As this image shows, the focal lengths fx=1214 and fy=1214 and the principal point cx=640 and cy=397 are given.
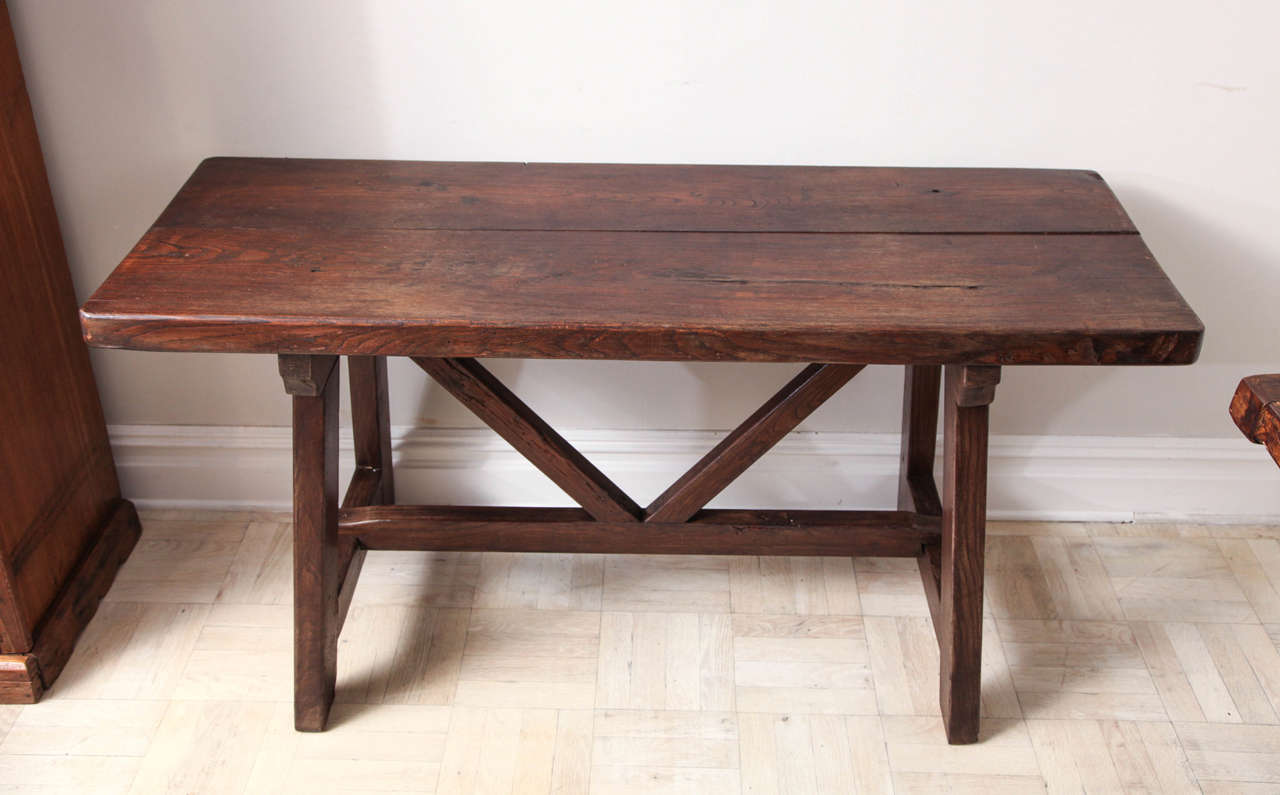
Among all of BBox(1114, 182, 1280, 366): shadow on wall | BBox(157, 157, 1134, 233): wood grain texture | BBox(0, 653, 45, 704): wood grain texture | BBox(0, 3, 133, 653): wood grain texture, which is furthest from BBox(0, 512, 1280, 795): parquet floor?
BBox(157, 157, 1134, 233): wood grain texture

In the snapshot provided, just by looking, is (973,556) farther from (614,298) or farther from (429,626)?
(429,626)

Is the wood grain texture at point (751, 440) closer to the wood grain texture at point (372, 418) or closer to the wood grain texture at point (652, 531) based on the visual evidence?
the wood grain texture at point (652, 531)

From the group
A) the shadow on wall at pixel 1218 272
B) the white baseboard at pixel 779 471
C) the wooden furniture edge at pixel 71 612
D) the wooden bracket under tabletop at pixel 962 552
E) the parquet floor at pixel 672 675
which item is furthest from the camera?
the white baseboard at pixel 779 471

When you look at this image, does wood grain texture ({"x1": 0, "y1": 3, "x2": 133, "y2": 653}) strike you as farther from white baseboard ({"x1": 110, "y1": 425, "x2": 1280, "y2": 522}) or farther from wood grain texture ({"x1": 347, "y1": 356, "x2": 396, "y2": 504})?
wood grain texture ({"x1": 347, "y1": 356, "x2": 396, "y2": 504})

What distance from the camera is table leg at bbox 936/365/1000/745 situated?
167 cm

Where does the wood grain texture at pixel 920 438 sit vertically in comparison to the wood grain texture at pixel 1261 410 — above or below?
below

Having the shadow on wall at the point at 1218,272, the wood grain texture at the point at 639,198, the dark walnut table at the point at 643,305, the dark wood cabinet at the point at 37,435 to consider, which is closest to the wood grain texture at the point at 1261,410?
the dark walnut table at the point at 643,305

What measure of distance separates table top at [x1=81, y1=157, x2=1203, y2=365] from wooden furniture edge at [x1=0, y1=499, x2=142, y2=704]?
0.70 metres

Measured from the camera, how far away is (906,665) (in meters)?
1.97

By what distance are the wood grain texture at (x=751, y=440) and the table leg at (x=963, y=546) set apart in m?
0.19

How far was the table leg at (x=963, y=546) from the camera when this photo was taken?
1.67 metres

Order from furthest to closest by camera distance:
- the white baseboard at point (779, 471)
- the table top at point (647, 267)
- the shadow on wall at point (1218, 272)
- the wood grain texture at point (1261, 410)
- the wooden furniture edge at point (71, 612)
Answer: the white baseboard at point (779, 471) < the shadow on wall at point (1218, 272) < the wooden furniture edge at point (71, 612) < the table top at point (647, 267) < the wood grain texture at point (1261, 410)

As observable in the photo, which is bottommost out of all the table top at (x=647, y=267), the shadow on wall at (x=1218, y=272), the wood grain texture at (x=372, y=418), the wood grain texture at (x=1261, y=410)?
the wood grain texture at (x=372, y=418)

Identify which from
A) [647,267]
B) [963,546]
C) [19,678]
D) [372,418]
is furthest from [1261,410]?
[19,678]
